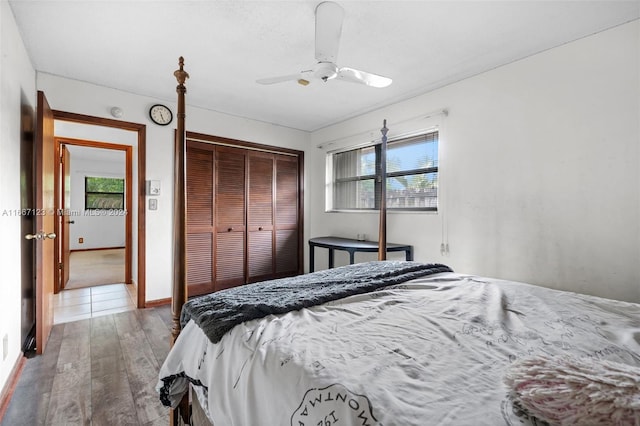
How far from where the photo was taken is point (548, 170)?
2.39 metres

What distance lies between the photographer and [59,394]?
1.81m

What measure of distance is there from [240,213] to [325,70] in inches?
99.8

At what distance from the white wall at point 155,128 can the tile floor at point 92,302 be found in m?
0.44

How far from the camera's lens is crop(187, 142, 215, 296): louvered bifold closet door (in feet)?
12.1

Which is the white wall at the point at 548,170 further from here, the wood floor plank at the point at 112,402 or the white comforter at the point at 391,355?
the wood floor plank at the point at 112,402

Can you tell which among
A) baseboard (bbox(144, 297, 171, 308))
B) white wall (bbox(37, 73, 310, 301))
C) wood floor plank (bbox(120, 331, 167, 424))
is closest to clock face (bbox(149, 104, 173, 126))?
white wall (bbox(37, 73, 310, 301))

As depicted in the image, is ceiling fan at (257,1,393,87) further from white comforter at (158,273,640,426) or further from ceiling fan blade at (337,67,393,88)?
white comforter at (158,273,640,426)

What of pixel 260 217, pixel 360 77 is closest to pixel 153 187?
pixel 260 217

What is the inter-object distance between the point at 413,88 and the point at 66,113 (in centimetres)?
341

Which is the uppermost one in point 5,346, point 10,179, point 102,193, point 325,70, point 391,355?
point 325,70

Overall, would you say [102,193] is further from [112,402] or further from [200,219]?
[112,402]

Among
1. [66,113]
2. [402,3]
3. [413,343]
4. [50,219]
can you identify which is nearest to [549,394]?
[413,343]

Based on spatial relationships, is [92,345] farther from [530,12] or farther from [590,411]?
[530,12]

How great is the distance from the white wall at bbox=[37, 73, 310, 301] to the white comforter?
95.6 inches
